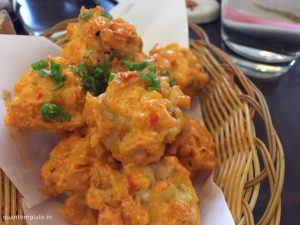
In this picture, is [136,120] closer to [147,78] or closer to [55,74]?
[147,78]

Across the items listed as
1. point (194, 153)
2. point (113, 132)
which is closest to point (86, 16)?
point (113, 132)

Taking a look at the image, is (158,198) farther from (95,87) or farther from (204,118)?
(204,118)

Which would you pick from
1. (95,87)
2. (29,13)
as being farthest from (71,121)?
(29,13)

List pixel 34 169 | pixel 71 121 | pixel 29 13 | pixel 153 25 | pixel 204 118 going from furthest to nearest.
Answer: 1. pixel 29 13
2. pixel 153 25
3. pixel 204 118
4. pixel 34 169
5. pixel 71 121

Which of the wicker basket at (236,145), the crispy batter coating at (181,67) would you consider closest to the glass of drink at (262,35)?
the wicker basket at (236,145)

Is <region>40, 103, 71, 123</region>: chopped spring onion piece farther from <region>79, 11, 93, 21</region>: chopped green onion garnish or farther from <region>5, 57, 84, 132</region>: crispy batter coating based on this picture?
<region>79, 11, 93, 21</region>: chopped green onion garnish

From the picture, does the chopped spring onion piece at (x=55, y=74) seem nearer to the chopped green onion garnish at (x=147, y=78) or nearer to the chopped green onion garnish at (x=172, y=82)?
the chopped green onion garnish at (x=147, y=78)
